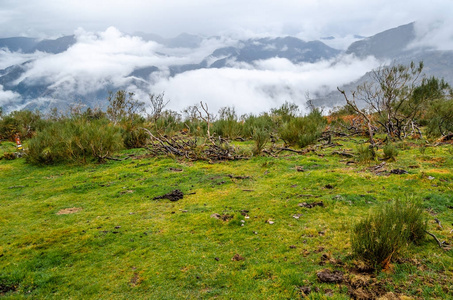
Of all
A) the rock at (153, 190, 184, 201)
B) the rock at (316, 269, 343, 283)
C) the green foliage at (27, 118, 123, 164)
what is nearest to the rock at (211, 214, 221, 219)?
the rock at (153, 190, 184, 201)

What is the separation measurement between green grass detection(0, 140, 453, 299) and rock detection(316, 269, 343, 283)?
8 centimetres

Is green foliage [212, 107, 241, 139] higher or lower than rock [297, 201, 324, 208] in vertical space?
higher

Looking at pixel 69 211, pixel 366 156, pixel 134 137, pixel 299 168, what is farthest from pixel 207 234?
pixel 134 137

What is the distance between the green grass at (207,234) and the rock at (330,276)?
0.08m

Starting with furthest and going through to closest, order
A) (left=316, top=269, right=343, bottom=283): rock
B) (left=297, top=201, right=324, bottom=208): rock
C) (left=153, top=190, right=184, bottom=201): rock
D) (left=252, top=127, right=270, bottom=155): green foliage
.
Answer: (left=252, top=127, right=270, bottom=155): green foliage, (left=153, top=190, right=184, bottom=201): rock, (left=297, top=201, right=324, bottom=208): rock, (left=316, top=269, right=343, bottom=283): rock

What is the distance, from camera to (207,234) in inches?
176

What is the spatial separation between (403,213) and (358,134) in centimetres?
1251

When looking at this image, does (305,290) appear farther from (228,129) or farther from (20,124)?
(20,124)

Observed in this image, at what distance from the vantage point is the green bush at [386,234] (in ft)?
9.96

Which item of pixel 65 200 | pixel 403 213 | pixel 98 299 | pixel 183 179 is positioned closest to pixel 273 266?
pixel 403 213

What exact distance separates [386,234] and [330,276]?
2.60ft

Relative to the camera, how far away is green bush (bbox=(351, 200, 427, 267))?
3037mm

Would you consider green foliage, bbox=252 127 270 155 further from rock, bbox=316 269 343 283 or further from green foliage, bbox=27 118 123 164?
rock, bbox=316 269 343 283

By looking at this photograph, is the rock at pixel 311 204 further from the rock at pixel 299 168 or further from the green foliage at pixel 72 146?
the green foliage at pixel 72 146
